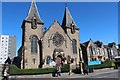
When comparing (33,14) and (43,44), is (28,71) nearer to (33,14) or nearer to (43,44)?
(43,44)

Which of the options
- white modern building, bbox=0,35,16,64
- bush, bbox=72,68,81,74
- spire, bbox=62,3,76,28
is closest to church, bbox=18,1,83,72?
spire, bbox=62,3,76,28

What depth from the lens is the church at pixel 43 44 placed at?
129 feet

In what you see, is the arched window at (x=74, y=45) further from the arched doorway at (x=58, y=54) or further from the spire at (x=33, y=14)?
the spire at (x=33, y=14)

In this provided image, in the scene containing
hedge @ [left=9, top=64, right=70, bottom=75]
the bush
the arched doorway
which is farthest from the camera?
the arched doorway

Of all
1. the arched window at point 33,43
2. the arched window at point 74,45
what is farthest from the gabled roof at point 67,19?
the arched window at point 33,43

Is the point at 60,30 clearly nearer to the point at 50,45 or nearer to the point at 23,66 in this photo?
the point at 50,45

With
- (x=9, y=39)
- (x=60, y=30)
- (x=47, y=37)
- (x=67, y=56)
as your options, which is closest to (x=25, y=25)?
(x=47, y=37)

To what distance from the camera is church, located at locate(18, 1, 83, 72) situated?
129 ft

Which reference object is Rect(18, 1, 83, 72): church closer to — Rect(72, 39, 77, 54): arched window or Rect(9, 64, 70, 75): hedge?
Rect(72, 39, 77, 54): arched window

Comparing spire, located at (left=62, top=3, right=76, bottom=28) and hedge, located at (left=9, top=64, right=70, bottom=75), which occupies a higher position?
spire, located at (left=62, top=3, right=76, bottom=28)

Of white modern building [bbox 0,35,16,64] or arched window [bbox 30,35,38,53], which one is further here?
white modern building [bbox 0,35,16,64]

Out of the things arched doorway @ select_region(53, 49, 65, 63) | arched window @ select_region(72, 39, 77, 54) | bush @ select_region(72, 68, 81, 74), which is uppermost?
arched window @ select_region(72, 39, 77, 54)

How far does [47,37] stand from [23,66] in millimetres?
8604

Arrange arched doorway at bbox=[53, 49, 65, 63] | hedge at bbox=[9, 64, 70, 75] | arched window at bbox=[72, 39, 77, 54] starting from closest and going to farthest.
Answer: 1. hedge at bbox=[9, 64, 70, 75]
2. arched doorway at bbox=[53, 49, 65, 63]
3. arched window at bbox=[72, 39, 77, 54]
